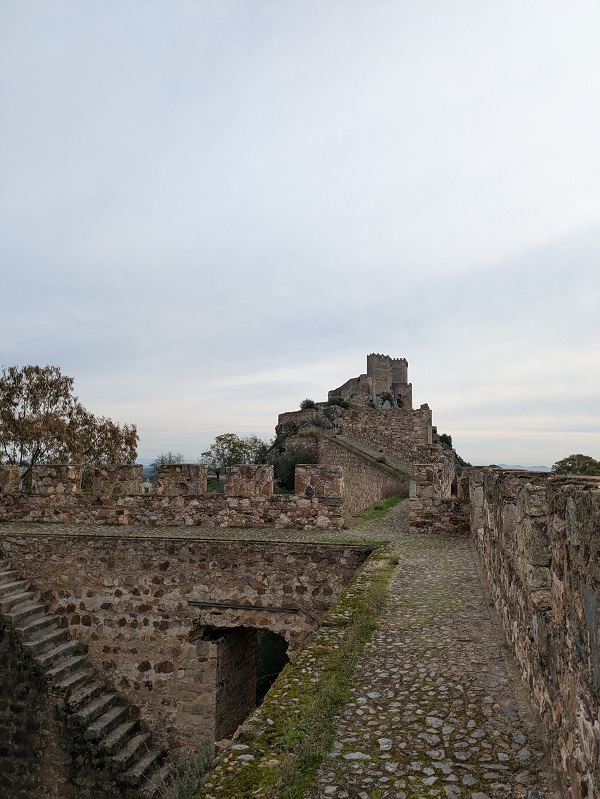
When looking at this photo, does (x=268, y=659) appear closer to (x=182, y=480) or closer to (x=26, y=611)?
(x=182, y=480)

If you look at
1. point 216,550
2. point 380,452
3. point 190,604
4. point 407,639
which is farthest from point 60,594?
point 380,452

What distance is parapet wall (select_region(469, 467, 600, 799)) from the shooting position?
2.05m

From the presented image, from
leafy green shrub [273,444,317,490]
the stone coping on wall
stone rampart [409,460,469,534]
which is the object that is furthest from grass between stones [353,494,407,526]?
leafy green shrub [273,444,317,490]

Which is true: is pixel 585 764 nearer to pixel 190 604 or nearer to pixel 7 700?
pixel 190 604

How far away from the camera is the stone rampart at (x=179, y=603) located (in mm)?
8078

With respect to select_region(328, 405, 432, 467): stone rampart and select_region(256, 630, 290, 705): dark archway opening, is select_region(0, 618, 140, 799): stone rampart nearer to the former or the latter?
select_region(256, 630, 290, 705): dark archway opening

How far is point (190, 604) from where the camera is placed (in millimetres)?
8445

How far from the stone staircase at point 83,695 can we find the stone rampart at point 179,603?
20 cm

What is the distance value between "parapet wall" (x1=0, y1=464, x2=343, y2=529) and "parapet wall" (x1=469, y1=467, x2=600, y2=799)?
6.03 m

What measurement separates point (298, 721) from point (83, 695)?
20.1 feet

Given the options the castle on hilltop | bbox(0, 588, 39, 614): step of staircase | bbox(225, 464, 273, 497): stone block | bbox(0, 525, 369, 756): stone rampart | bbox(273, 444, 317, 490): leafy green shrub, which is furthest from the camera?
the castle on hilltop

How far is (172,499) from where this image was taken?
1070cm

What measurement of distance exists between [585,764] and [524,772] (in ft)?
2.72

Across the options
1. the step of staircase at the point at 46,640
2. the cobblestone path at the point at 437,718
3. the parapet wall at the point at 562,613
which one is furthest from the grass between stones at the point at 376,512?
the parapet wall at the point at 562,613
